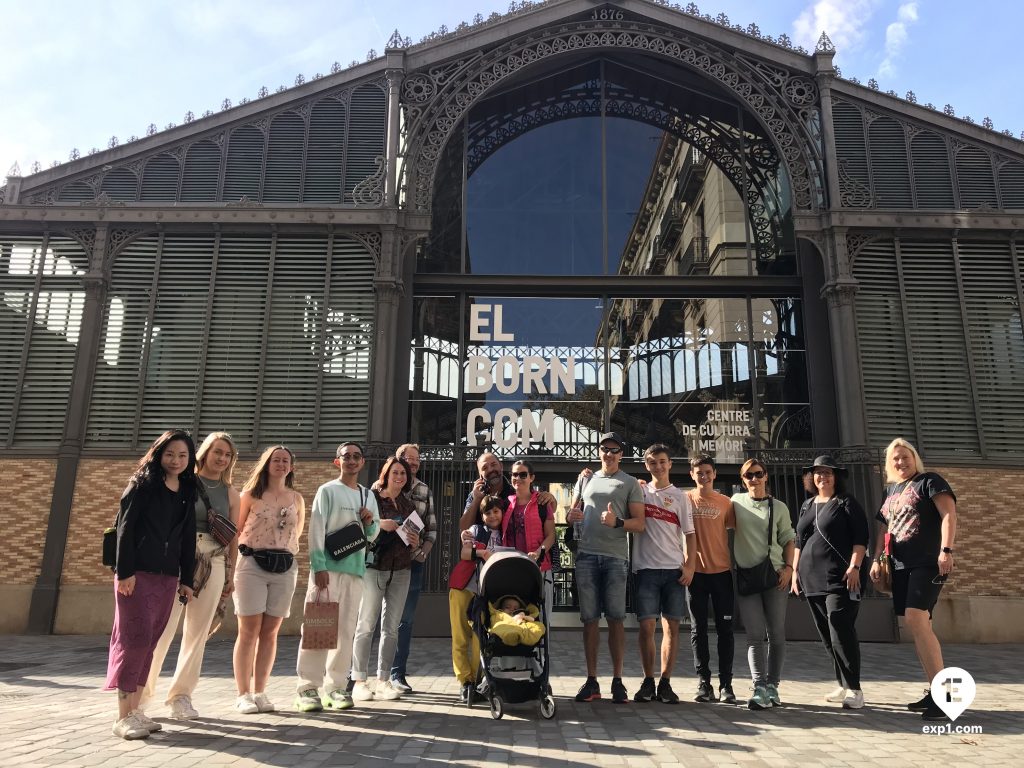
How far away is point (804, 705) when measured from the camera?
236 inches

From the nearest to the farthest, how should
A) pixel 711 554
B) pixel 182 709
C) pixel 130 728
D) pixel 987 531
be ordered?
1. pixel 130 728
2. pixel 182 709
3. pixel 711 554
4. pixel 987 531

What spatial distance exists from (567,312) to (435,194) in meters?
3.71

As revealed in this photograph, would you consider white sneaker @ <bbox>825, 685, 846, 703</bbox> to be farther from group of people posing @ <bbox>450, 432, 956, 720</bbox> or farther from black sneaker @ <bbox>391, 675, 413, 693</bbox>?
black sneaker @ <bbox>391, 675, 413, 693</bbox>

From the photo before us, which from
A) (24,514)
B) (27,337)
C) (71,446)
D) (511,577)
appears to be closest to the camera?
(511,577)

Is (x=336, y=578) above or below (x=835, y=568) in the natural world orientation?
below

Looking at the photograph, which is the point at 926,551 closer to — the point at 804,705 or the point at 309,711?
the point at 804,705

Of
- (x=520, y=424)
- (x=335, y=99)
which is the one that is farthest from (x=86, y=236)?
(x=520, y=424)

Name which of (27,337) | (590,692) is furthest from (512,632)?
(27,337)

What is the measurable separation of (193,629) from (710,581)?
13.8 feet

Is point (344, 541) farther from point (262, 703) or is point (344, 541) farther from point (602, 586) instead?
point (602, 586)

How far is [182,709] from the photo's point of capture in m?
5.13

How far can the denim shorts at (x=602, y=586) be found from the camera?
20.5 ft

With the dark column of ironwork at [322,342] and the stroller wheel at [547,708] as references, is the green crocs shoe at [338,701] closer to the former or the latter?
the stroller wheel at [547,708]

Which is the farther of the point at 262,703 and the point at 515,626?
the point at 515,626
